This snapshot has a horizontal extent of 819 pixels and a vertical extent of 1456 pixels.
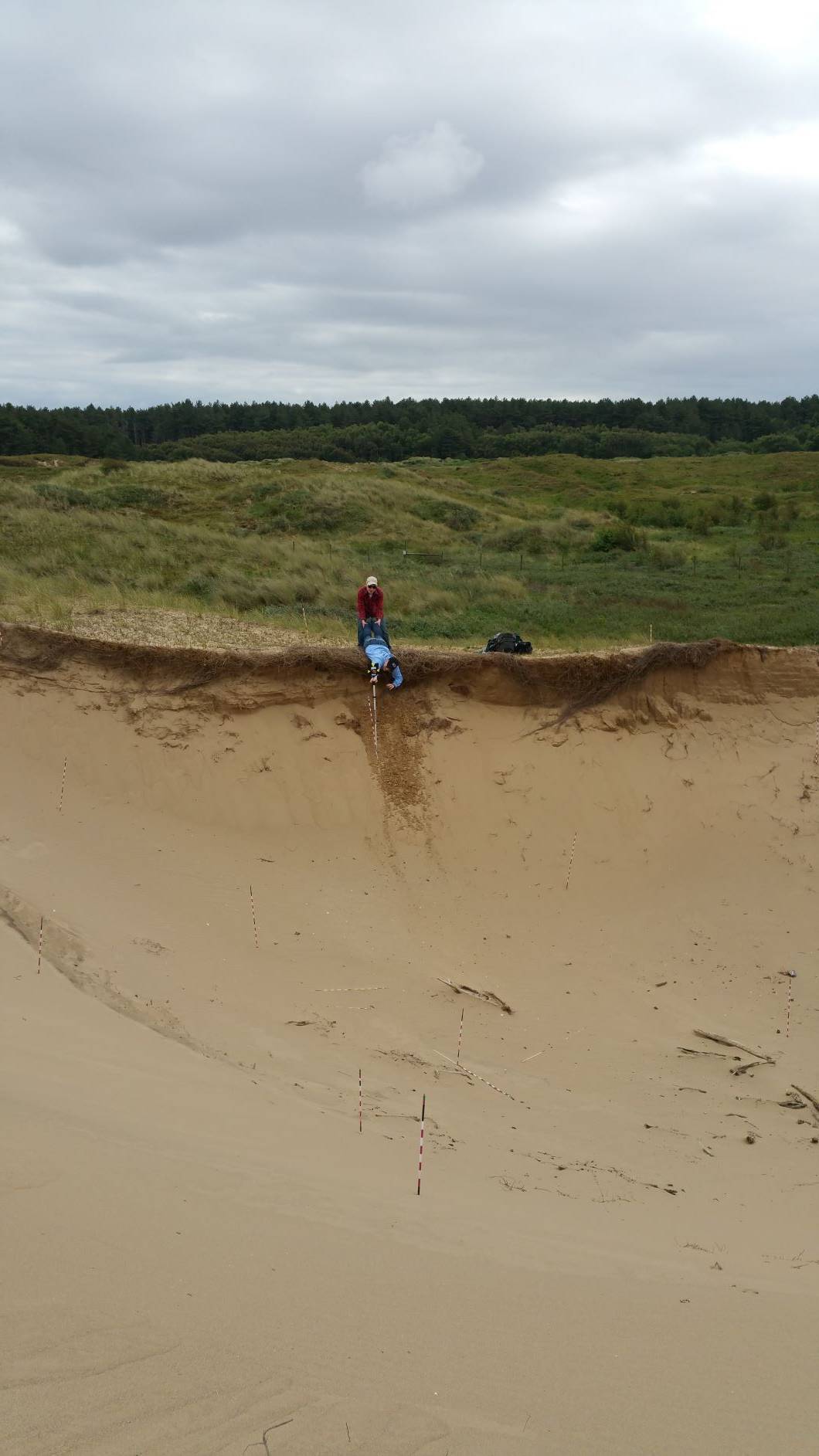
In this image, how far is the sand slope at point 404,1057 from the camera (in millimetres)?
3896

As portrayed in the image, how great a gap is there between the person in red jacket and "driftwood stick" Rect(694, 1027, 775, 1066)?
5.95m

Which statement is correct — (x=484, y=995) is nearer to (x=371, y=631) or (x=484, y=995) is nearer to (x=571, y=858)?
(x=571, y=858)

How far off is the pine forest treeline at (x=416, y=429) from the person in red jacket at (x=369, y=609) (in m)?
62.9

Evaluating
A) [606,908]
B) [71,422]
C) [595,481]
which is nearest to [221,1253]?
[606,908]

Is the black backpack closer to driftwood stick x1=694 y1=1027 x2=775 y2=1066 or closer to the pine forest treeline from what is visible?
driftwood stick x1=694 y1=1027 x2=775 y2=1066

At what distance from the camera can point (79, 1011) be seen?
723 cm

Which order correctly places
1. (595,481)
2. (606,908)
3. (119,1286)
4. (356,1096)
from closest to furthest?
(119,1286), (356,1096), (606,908), (595,481)

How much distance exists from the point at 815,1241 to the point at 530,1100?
91.3 inches

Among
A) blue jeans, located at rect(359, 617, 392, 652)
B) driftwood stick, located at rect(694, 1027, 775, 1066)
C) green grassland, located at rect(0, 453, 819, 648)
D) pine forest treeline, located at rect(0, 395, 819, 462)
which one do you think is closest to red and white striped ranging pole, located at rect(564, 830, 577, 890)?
driftwood stick, located at rect(694, 1027, 775, 1066)

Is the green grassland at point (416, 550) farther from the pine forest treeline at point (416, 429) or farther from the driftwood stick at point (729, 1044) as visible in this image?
the pine forest treeline at point (416, 429)

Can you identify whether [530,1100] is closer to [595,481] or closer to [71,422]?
[595,481]

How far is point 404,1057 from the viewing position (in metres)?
8.12

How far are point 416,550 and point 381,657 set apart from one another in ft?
74.2

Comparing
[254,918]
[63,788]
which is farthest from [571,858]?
[63,788]
